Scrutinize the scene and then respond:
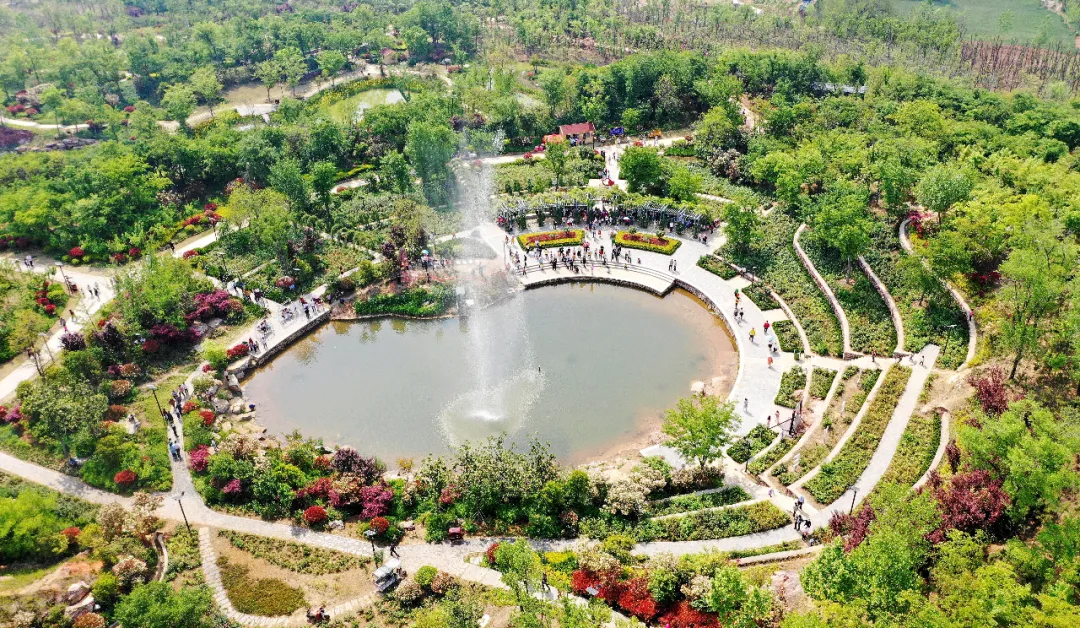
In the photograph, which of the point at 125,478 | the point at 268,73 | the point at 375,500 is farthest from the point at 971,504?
the point at 268,73

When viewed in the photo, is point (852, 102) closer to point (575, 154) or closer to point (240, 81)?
point (575, 154)

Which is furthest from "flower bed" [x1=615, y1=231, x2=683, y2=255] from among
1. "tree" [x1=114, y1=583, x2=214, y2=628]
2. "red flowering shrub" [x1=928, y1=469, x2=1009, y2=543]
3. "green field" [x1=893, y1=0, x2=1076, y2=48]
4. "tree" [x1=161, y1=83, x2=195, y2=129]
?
"green field" [x1=893, y1=0, x2=1076, y2=48]

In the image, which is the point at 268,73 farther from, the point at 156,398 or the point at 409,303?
the point at 156,398

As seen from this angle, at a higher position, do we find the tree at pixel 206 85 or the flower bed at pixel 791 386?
the tree at pixel 206 85

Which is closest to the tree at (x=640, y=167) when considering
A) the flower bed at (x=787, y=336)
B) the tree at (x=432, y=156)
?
the tree at (x=432, y=156)

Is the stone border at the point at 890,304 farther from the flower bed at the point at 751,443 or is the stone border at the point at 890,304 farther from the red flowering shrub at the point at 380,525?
the red flowering shrub at the point at 380,525

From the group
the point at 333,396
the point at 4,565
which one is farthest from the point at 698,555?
the point at 4,565
